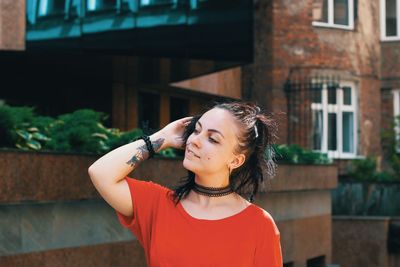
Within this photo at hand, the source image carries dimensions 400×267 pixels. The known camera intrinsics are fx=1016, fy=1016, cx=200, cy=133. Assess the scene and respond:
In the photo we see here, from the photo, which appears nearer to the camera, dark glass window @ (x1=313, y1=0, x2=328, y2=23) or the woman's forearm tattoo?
the woman's forearm tattoo

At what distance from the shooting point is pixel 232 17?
1474 centimetres

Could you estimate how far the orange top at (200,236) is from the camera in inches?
Answer: 148

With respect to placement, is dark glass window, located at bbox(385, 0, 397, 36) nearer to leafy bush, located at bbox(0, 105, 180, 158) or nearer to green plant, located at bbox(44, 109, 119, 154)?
leafy bush, located at bbox(0, 105, 180, 158)

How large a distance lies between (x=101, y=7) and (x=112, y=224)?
5.93 metres

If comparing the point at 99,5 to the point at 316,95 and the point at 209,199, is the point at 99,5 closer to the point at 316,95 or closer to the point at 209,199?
the point at 209,199

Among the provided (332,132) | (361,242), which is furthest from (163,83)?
(332,132)

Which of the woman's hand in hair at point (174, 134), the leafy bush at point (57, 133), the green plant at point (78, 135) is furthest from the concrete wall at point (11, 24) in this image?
the woman's hand in hair at point (174, 134)

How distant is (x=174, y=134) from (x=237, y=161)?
13.1 inches

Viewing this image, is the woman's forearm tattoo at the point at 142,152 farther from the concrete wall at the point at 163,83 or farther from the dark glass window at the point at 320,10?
the dark glass window at the point at 320,10

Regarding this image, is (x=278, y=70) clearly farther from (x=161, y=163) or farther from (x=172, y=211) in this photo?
(x=172, y=211)

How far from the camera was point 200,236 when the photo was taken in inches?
149

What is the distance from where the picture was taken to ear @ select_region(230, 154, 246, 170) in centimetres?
394

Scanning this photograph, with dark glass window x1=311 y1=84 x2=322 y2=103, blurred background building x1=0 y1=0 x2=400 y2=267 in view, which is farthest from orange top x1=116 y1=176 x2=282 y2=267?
dark glass window x1=311 y1=84 x2=322 y2=103

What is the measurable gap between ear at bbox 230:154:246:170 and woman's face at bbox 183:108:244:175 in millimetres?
10
